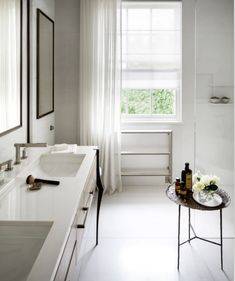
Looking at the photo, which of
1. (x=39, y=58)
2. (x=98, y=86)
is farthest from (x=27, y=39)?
(x=98, y=86)

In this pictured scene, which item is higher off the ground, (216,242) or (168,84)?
(168,84)

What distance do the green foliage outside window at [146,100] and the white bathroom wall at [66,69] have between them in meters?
0.67

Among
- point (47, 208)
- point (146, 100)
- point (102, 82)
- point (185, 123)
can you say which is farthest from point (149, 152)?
point (47, 208)

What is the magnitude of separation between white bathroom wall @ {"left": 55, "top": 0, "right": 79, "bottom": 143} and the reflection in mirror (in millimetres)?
Result: 1711

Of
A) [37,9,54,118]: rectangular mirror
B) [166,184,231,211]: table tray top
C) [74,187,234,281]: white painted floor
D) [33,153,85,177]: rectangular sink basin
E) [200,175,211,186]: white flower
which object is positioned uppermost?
[37,9,54,118]: rectangular mirror

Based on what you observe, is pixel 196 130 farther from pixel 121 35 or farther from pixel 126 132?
pixel 121 35

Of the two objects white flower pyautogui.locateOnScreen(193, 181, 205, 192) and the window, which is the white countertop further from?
the window

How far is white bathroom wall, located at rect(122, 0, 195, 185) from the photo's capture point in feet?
15.0

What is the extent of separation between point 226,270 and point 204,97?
1.43 m

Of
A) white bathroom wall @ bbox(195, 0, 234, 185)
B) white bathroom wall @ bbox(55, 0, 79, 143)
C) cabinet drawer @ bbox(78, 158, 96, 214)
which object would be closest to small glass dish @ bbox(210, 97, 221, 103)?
white bathroom wall @ bbox(195, 0, 234, 185)

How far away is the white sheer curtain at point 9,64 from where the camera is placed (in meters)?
2.43

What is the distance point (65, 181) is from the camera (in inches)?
77.5

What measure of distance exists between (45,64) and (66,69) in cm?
78

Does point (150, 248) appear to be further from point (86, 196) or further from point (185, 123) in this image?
point (185, 123)
